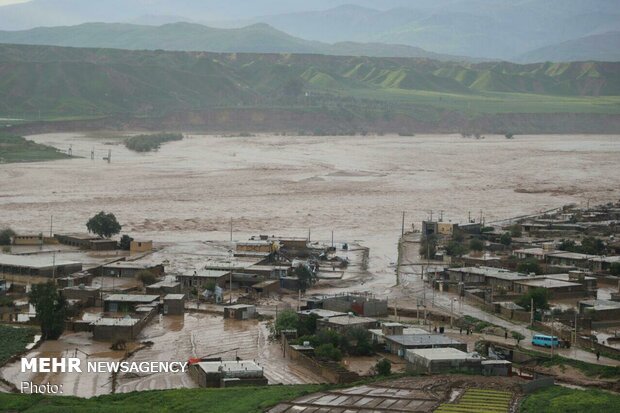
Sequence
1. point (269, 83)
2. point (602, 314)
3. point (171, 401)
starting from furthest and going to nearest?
point (269, 83) < point (602, 314) < point (171, 401)

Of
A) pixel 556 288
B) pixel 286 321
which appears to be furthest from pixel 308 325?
pixel 556 288

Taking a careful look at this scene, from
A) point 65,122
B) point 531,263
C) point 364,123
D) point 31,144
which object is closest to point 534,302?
point 531,263

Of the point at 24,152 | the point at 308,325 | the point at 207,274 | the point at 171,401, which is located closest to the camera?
the point at 171,401

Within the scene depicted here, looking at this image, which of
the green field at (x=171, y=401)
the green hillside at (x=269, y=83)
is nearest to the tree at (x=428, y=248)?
the green field at (x=171, y=401)

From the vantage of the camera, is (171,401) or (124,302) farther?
(124,302)

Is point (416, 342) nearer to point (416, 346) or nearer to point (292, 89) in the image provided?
point (416, 346)

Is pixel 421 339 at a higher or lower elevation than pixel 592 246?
lower
